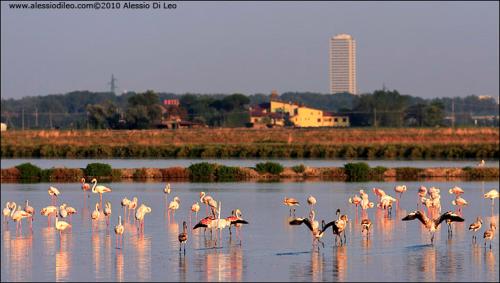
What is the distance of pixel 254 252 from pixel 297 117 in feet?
338

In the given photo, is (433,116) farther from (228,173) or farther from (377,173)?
(228,173)

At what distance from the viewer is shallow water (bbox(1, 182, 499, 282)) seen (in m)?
16.8

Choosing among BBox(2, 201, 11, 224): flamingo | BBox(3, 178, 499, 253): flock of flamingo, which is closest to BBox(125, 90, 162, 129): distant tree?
BBox(3, 178, 499, 253): flock of flamingo

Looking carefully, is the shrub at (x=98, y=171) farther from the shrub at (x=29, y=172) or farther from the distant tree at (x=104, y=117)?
the distant tree at (x=104, y=117)

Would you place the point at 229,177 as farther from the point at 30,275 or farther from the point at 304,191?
the point at 30,275

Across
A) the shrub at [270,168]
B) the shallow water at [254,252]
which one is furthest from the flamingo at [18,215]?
the shrub at [270,168]

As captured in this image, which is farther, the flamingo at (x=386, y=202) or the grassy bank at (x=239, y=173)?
the grassy bank at (x=239, y=173)

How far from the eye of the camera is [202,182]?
38344 mm

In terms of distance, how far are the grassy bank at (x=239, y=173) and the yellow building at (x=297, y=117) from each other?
7524 centimetres

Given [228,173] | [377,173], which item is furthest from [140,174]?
[377,173]

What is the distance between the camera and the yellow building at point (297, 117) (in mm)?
119269

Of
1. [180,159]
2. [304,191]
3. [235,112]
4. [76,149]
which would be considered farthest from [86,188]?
[235,112]

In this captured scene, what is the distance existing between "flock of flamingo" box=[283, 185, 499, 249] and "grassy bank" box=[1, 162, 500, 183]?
9200mm

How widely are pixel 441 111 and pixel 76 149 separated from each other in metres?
73.2
